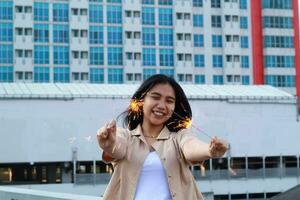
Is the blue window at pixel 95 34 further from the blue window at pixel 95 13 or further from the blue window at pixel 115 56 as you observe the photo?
the blue window at pixel 115 56

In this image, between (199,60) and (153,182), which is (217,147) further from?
(199,60)

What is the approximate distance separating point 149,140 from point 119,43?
6674 cm

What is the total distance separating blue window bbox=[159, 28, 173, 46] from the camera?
70.6 m

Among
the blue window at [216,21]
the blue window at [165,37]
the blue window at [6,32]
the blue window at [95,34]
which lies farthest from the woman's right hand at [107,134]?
the blue window at [216,21]

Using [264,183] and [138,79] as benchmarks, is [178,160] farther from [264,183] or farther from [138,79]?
[138,79]

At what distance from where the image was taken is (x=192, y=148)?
3.00 m

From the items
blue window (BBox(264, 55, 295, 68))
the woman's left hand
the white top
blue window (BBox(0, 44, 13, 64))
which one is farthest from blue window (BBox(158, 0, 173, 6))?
the woman's left hand

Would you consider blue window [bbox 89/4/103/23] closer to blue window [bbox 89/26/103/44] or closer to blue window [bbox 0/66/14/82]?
blue window [bbox 89/26/103/44]

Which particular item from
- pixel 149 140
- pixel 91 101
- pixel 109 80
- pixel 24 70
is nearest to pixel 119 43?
pixel 109 80

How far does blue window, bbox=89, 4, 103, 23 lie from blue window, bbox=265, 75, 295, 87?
21359 millimetres

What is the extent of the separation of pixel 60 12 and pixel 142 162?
6655 cm

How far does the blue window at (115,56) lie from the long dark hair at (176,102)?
65.7 meters

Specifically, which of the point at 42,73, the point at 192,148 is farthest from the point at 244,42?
the point at 192,148

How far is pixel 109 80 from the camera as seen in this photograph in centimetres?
6856
